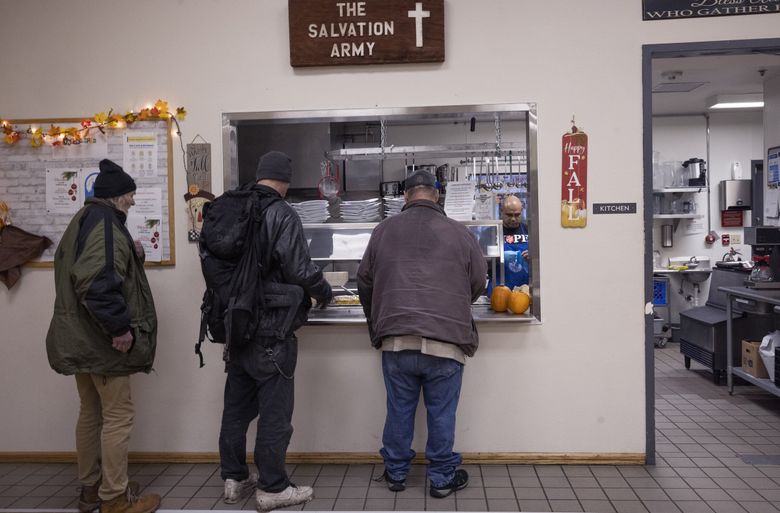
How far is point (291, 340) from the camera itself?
125 inches

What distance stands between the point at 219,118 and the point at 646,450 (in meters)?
3.11

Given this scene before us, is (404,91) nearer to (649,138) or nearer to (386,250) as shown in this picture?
(386,250)

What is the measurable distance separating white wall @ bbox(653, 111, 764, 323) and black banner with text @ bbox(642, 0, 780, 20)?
4989 mm

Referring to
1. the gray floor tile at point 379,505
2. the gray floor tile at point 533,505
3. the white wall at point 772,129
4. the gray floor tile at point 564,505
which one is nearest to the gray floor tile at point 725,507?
the gray floor tile at point 564,505

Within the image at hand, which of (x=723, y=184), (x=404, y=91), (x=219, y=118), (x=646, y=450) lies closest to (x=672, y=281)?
(x=723, y=184)

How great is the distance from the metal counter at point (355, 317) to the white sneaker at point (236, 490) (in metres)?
0.92

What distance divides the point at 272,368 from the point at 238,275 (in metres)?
0.47

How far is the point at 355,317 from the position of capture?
12.4ft

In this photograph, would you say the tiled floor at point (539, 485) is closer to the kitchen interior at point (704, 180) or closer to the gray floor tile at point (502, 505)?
the gray floor tile at point (502, 505)

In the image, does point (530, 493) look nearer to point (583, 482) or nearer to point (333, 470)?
point (583, 482)

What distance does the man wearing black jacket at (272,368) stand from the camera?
309cm

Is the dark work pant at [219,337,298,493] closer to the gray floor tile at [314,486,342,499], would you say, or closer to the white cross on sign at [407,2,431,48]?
the gray floor tile at [314,486,342,499]

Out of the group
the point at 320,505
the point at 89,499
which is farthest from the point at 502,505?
the point at 89,499

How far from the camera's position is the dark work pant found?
3119 millimetres
